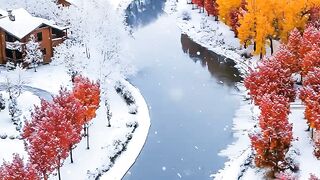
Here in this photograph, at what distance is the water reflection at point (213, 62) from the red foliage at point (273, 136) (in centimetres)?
2295

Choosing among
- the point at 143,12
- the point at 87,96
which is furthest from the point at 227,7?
the point at 87,96

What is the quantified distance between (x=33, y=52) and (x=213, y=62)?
2496 cm

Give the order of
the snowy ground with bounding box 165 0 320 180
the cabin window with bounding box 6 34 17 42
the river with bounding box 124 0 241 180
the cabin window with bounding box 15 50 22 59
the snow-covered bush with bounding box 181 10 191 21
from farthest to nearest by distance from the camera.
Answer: the snow-covered bush with bounding box 181 10 191 21, the cabin window with bounding box 15 50 22 59, the cabin window with bounding box 6 34 17 42, the river with bounding box 124 0 241 180, the snowy ground with bounding box 165 0 320 180

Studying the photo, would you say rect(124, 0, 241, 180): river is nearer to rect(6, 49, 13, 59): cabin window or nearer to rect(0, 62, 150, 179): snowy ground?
rect(0, 62, 150, 179): snowy ground

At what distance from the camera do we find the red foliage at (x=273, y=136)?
Result: 43719mm

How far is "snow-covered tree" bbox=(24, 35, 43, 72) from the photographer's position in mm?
66875

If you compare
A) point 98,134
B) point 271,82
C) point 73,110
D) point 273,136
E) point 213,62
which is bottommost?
point 98,134

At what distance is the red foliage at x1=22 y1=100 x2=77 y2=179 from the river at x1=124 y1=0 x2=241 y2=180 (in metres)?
8.16

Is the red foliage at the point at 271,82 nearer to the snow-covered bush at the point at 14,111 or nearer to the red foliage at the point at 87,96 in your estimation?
the red foliage at the point at 87,96

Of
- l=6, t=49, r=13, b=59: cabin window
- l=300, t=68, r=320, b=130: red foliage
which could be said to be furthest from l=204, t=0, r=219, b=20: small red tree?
l=300, t=68, r=320, b=130: red foliage

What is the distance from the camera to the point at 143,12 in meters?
102

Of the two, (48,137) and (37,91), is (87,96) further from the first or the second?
(37,91)

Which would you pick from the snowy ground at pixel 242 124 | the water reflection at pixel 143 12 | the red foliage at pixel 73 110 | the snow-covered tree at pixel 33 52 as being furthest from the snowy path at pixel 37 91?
the water reflection at pixel 143 12

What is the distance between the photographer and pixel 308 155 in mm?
47500
